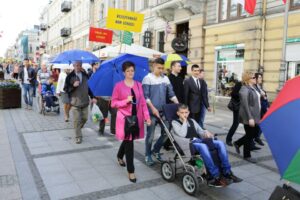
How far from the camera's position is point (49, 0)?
208 ft

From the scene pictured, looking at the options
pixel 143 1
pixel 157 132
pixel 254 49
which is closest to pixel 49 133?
pixel 157 132

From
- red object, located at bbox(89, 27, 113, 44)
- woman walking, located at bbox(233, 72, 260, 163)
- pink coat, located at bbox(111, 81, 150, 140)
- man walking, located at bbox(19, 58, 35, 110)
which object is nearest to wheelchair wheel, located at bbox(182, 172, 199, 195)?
pink coat, located at bbox(111, 81, 150, 140)

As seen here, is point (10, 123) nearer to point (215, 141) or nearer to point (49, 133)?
point (49, 133)

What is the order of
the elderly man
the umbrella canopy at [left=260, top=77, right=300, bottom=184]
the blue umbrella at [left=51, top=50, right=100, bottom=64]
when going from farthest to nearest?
the blue umbrella at [left=51, top=50, right=100, bottom=64]
the elderly man
the umbrella canopy at [left=260, top=77, right=300, bottom=184]

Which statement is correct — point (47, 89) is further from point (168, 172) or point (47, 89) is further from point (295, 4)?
point (295, 4)

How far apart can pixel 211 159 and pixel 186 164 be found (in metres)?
0.46

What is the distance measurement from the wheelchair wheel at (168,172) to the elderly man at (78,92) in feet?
9.21

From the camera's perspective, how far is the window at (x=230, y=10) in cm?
1438

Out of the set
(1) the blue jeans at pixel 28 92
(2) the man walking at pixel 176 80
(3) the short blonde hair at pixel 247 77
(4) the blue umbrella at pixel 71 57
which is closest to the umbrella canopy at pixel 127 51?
(1) the blue jeans at pixel 28 92

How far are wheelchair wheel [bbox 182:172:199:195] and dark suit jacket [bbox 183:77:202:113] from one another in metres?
2.45

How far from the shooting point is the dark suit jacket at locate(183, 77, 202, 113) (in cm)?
665

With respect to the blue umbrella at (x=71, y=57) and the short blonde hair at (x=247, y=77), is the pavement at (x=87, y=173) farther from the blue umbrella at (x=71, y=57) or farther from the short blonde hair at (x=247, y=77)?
the blue umbrella at (x=71, y=57)

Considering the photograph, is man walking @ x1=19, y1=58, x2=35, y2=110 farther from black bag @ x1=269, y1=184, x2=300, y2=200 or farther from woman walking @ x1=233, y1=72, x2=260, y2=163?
black bag @ x1=269, y1=184, x2=300, y2=200

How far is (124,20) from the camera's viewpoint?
10195 mm
